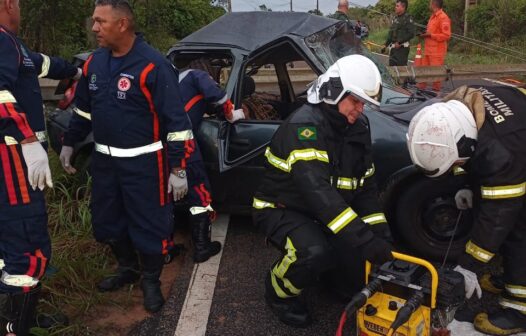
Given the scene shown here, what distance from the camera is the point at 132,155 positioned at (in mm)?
2984

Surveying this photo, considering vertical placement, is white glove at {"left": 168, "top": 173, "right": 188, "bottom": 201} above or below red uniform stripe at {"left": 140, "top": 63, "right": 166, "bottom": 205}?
below

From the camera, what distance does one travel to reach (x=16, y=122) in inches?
94.6

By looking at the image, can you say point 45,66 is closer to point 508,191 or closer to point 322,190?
point 322,190

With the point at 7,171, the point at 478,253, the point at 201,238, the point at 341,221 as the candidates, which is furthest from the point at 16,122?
the point at 478,253

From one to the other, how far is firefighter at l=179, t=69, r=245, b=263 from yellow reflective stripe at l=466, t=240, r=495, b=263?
76.2 inches

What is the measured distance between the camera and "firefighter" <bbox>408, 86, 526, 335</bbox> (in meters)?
2.39

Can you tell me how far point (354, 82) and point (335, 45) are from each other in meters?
1.58

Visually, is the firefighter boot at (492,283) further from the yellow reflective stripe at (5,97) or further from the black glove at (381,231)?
the yellow reflective stripe at (5,97)

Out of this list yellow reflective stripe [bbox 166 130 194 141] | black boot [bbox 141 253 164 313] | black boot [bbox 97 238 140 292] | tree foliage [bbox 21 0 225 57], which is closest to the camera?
yellow reflective stripe [bbox 166 130 194 141]

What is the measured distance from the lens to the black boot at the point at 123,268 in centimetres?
339

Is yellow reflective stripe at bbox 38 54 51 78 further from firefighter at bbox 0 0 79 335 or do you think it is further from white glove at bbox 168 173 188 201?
white glove at bbox 168 173 188 201

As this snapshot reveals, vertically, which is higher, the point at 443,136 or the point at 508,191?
the point at 443,136

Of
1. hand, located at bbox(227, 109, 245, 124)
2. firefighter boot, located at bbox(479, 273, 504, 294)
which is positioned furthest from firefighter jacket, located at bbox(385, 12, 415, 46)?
firefighter boot, located at bbox(479, 273, 504, 294)

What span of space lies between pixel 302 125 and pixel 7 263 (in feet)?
5.60
